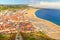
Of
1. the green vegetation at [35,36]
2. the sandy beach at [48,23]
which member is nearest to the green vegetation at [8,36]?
the green vegetation at [35,36]

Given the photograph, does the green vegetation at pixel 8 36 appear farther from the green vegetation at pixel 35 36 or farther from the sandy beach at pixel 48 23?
the sandy beach at pixel 48 23

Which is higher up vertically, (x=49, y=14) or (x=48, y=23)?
(x=49, y=14)

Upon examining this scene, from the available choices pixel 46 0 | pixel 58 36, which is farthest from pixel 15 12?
pixel 58 36

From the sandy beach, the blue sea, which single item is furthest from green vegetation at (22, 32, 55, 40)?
the blue sea

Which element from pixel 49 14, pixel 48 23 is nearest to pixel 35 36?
pixel 48 23

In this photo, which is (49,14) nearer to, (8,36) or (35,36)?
(35,36)

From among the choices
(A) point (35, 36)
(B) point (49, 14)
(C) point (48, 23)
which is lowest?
(A) point (35, 36)

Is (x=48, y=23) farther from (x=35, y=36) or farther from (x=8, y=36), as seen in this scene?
(x=8, y=36)

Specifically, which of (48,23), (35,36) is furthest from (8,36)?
(48,23)
